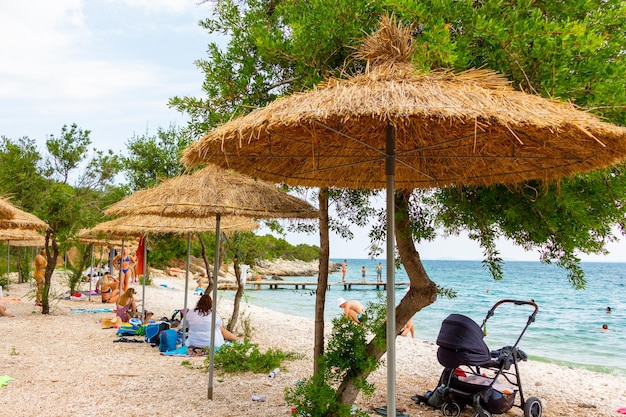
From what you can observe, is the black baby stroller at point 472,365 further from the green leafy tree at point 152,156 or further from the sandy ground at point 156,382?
the green leafy tree at point 152,156

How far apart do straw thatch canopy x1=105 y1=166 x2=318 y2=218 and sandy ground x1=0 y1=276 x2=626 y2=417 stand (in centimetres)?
202

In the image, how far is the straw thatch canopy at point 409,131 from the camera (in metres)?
A: 2.87

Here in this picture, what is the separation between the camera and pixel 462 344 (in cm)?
505

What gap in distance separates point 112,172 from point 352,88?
51.0ft

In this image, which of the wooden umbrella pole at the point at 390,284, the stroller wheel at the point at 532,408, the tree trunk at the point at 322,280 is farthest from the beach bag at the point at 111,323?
the wooden umbrella pole at the point at 390,284

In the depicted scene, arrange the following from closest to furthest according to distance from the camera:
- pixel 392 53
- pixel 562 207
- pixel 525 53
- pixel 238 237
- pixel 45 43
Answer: pixel 392 53 → pixel 525 53 → pixel 562 207 → pixel 238 237 → pixel 45 43

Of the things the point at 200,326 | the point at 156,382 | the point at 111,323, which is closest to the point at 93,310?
the point at 111,323

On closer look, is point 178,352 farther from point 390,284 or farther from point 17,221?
point 390,284

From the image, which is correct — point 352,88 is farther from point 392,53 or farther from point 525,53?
point 525,53

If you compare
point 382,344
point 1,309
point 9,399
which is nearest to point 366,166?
point 382,344

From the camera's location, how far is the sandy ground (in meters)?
5.35

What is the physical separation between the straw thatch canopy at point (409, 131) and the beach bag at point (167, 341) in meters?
4.78

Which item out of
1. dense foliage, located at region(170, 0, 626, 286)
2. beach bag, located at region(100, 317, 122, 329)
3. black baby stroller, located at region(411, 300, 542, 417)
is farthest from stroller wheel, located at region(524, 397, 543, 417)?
beach bag, located at region(100, 317, 122, 329)

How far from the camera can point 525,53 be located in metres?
4.29
